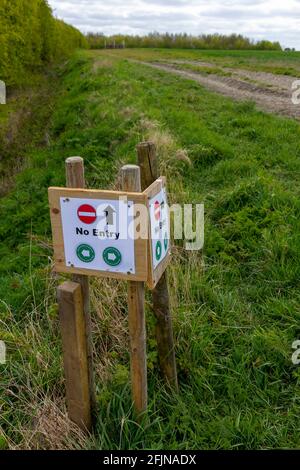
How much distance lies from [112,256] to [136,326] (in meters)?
0.41

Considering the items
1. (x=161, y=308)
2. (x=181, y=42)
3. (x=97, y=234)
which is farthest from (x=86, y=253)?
(x=181, y=42)

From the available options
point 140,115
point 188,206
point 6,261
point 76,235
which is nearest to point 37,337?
point 76,235

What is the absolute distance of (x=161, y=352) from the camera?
2834mm

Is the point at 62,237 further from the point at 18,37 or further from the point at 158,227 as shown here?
the point at 18,37

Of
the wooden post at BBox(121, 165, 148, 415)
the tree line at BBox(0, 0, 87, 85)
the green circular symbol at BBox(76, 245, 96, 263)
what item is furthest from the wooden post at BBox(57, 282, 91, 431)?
the tree line at BBox(0, 0, 87, 85)

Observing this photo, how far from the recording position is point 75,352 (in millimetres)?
2395

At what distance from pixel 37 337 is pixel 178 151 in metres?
4.12

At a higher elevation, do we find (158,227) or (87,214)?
(87,214)

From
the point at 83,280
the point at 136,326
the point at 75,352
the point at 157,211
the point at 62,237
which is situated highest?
the point at 157,211

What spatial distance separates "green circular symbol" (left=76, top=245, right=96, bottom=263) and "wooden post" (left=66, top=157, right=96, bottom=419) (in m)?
0.14

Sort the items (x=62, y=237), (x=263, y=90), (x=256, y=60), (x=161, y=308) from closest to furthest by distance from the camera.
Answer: (x=62, y=237) < (x=161, y=308) < (x=263, y=90) < (x=256, y=60)

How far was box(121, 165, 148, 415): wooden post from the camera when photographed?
2219 mm

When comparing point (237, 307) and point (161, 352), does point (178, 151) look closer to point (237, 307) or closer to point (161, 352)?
point (237, 307)

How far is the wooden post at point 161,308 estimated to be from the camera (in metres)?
2.47
